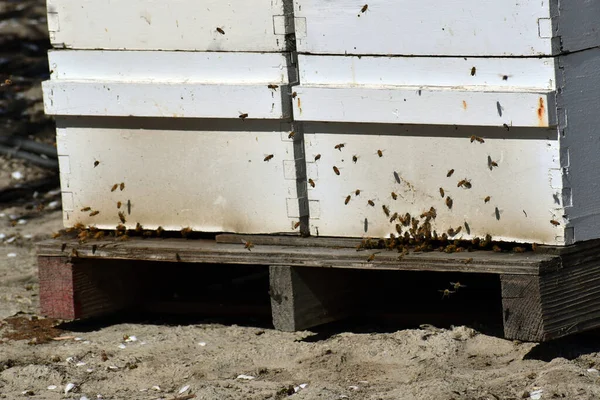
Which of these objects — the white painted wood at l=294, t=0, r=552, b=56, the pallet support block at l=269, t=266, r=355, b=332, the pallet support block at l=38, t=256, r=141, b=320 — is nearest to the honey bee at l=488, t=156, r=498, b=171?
the white painted wood at l=294, t=0, r=552, b=56

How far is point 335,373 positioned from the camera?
4445mm

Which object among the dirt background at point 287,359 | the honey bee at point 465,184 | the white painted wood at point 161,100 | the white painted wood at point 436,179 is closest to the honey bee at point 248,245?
the white painted wood at point 436,179

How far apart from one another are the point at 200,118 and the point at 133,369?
110 centimetres

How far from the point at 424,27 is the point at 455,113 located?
1.17ft

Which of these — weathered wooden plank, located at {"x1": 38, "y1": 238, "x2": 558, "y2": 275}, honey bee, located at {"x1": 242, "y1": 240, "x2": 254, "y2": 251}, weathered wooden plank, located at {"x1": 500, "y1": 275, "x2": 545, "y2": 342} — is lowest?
weathered wooden plank, located at {"x1": 500, "y1": 275, "x2": 545, "y2": 342}

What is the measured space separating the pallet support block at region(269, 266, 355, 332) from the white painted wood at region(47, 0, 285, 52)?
0.94 m

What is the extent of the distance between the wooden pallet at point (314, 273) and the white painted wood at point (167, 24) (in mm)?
852

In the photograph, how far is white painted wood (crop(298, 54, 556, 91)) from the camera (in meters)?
4.13

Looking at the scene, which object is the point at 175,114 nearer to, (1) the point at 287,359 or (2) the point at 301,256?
(2) the point at 301,256

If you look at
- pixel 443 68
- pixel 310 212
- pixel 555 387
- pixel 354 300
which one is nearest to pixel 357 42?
pixel 443 68

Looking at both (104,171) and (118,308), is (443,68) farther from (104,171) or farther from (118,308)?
(118,308)

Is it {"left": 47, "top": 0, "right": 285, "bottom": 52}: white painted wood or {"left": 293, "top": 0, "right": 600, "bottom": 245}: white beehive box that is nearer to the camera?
{"left": 293, "top": 0, "right": 600, "bottom": 245}: white beehive box

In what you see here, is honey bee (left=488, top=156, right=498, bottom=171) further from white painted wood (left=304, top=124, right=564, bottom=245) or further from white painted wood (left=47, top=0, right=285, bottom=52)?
white painted wood (left=47, top=0, right=285, bottom=52)

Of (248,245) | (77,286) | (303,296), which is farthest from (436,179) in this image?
(77,286)
